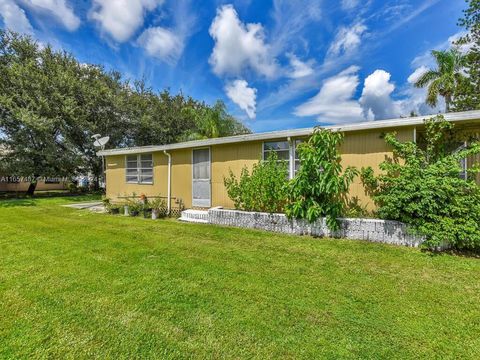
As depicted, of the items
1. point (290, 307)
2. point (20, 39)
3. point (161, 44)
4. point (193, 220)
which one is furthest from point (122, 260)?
point (20, 39)

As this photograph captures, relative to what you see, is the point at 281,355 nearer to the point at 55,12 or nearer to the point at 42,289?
the point at 42,289

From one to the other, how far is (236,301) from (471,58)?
20.4 m

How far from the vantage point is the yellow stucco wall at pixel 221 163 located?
20.6ft

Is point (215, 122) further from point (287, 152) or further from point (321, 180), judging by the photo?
point (321, 180)

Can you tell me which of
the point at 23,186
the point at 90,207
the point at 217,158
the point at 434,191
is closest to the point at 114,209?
the point at 90,207

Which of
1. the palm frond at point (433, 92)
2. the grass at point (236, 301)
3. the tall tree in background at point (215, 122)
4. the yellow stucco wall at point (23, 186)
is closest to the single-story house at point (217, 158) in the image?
the grass at point (236, 301)

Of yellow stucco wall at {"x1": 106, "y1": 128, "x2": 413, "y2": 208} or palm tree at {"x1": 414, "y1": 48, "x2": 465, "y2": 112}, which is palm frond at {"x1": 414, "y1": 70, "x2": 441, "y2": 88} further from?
yellow stucco wall at {"x1": 106, "y1": 128, "x2": 413, "y2": 208}

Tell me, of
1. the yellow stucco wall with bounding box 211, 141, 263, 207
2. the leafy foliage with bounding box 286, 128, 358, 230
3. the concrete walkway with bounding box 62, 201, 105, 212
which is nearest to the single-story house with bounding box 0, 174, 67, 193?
the concrete walkway with bounding box 62, 201, 105, 212

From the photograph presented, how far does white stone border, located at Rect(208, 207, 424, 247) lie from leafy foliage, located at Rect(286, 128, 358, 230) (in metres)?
0.25

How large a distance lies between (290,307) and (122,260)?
123 inches

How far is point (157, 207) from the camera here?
9.82 meters

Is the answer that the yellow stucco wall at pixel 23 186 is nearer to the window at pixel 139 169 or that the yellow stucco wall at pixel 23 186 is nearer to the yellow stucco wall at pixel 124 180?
the yellow stucco wall at pixel 124 180

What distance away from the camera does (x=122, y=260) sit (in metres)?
4.51

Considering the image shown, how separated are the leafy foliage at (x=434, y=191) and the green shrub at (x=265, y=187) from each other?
7.79 feet
